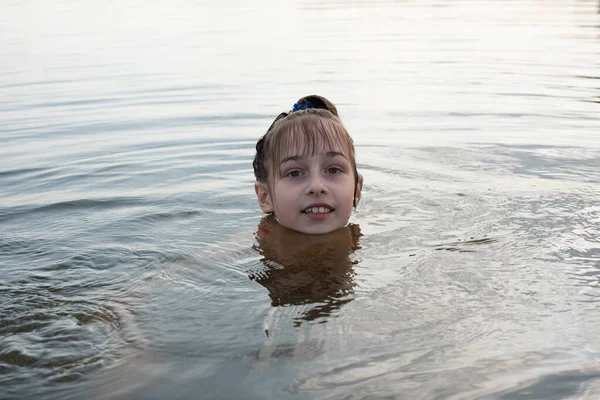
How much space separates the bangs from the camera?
475 centimetres

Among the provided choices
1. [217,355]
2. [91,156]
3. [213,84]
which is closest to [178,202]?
[91,156]

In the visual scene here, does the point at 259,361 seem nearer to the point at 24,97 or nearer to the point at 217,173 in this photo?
the point at 217,173

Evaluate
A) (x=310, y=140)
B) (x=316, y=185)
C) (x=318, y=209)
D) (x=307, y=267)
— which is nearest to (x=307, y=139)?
(x=310, y=140)

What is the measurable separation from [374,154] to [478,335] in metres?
4.46

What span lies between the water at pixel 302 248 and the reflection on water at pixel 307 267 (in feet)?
0.07

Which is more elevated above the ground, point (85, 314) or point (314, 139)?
point (314, 139)

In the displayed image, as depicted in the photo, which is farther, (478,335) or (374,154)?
(374,154)

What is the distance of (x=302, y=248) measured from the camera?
4.66 metres

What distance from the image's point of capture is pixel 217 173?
7.02 metres

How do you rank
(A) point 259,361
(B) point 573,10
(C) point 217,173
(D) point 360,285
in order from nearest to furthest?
(A) point 259,361 → (D) point 360,285 → (C) point 217,173 → (B) point 573,10

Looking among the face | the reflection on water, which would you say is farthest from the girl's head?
the reflection on water

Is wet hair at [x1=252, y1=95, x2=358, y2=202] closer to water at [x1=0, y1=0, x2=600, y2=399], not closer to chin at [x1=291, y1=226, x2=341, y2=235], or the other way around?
chin at [x1=291, y1=226, x2=341, y2=235]

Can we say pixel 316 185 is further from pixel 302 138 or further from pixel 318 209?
pixel 302 138

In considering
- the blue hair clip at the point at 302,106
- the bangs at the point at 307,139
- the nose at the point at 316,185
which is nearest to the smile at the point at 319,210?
the nose at the point at 316,185
